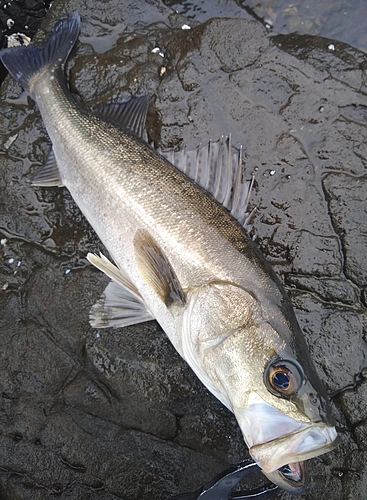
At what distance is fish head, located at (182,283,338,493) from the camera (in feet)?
6.64

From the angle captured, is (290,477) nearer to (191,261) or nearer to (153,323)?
(191,261)

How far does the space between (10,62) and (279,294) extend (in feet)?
9.02

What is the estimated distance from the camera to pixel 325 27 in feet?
11.9

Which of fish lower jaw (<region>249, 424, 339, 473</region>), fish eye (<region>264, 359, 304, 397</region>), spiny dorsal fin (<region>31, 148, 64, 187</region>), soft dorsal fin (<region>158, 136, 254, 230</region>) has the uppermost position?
soft dorsal fin (<region>158, 136, 254, 230</region>)

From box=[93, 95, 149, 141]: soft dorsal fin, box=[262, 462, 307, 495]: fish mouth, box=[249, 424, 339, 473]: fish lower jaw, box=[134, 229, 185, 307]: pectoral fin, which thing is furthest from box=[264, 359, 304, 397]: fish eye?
box=[93, 95, 149, 141]: soft dorsal fin

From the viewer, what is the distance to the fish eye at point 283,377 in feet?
6.92

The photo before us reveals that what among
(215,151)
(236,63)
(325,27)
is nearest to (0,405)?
(215,151)

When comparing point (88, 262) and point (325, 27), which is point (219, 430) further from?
point (325, 27)

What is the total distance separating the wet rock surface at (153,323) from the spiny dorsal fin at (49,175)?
15 centimetres

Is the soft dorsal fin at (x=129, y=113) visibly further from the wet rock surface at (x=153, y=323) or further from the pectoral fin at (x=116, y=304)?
the pectoral fin at (x=116, y=304)

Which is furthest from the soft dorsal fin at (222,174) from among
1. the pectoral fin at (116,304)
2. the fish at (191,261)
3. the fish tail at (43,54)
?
the fish tail at (43,54)

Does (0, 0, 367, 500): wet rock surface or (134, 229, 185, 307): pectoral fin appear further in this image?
(0, 0, 367, 500): wet rock surface

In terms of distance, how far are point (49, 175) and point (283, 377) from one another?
220cm

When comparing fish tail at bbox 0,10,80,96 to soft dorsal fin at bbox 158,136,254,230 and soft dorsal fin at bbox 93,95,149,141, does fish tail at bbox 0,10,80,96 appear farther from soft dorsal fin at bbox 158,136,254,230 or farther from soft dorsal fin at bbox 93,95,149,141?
soft dorsal fin at bbox 158,136,254,230
